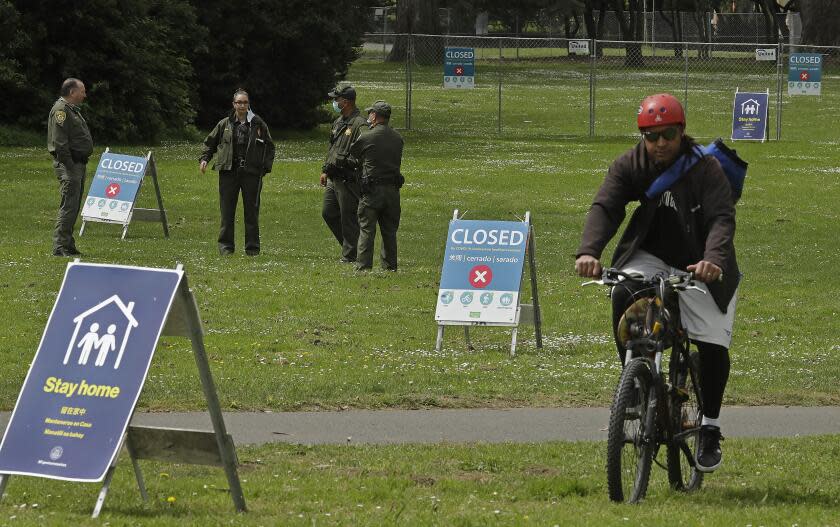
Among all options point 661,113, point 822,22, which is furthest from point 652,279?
point 822,22

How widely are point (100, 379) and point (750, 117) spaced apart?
31.0 m

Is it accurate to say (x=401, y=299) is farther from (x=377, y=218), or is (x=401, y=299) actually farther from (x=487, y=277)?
(x=487, y=277)

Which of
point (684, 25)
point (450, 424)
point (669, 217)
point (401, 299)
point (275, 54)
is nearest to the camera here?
point (669, 217)

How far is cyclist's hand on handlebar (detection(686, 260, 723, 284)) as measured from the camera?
6.26 metres

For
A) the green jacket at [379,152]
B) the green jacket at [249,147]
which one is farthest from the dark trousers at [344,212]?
the green jacket at [379,152]

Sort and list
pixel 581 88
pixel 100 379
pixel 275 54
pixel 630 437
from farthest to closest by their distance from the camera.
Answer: pixel 581 88, pixel 275 54, pixel 630 437, pixel 100 379

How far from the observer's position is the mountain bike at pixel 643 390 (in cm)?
627

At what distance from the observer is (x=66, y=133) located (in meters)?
16.4

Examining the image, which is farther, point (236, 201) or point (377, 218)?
point (236, 201)

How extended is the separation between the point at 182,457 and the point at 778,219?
17089 mm

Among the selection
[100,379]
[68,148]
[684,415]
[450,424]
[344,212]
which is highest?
[100,379]

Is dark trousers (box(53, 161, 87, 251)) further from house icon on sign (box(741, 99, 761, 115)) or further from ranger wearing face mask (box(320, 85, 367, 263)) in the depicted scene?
house icon on sign (box(741, 99, 761, 115))

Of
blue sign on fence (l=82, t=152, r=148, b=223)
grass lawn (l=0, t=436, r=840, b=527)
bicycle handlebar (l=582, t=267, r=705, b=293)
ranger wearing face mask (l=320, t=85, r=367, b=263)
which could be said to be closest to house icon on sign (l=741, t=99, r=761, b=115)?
blue sign on fence (l=82, t=152, r=148, b=223)

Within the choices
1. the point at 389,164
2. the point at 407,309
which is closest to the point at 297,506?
the point at 407,309
